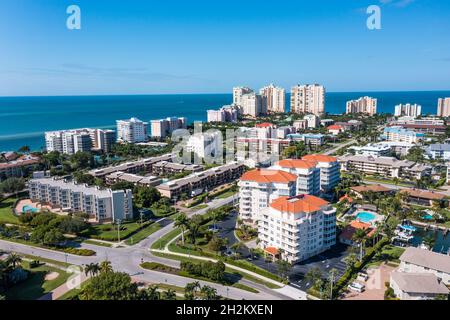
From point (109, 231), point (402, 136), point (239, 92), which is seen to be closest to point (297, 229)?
point (109, 231)

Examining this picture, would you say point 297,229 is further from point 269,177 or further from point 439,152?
point 439,152

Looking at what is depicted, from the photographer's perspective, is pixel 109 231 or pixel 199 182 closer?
pixel 109 231

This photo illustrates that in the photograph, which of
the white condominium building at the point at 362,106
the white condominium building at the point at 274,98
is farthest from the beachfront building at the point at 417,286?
the white condominium building at the point at 362,106

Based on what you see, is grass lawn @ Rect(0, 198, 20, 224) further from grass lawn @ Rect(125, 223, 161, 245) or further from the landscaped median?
the landscaped median
